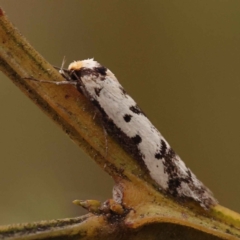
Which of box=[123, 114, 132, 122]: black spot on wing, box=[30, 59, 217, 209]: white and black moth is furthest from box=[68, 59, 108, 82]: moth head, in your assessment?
box=[123, 114, 132, 122]: black spot on wing

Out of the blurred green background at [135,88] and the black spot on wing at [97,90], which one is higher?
the blurred green background at [135,88]

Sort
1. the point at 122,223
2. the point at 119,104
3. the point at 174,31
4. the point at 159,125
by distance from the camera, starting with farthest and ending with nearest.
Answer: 1. the point at 159,125
2. the point at 174,31
3. the point at 119,104
4. the point at 122,223

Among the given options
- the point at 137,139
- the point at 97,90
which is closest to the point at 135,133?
the point at 137,139

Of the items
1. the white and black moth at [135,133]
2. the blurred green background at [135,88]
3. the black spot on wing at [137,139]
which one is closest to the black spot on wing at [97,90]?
the white and black moth at [135,133]

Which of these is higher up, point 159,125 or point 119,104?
point 159,125

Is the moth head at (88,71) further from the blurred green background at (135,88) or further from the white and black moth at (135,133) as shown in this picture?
the blurred green background at (135,88)

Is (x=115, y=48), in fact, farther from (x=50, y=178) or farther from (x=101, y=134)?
(x=101, y=134)

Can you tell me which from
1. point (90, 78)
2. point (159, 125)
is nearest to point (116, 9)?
point (159, 125)
